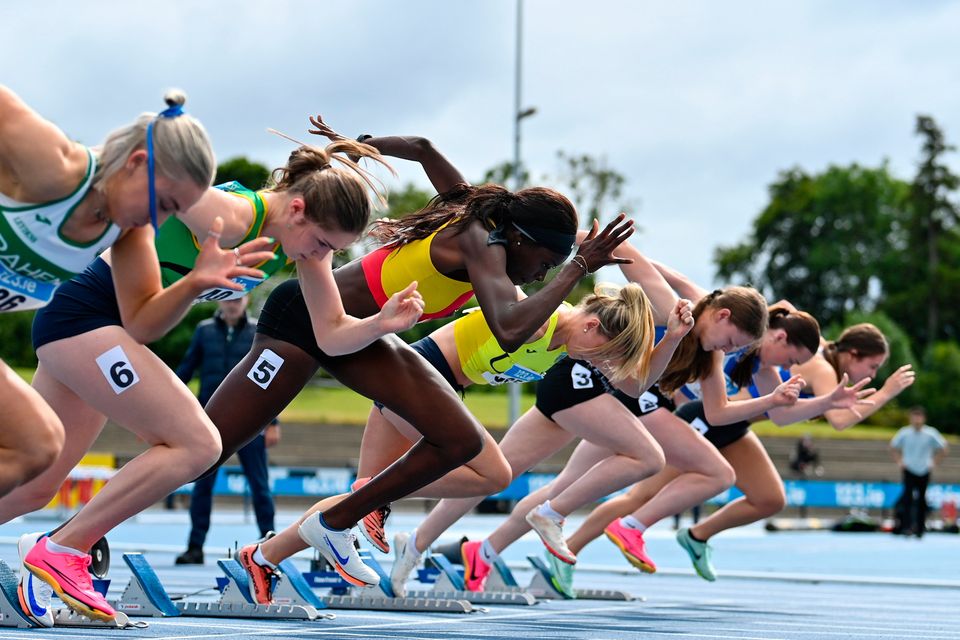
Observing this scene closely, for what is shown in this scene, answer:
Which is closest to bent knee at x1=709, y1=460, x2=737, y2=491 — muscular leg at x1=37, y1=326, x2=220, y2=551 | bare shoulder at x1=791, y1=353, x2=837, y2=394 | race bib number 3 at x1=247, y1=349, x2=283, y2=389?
bare shoulder at x1=791, y1=353, x2=837, y2=394

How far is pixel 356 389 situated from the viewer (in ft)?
19.9

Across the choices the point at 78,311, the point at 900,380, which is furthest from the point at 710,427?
the point at 78,311

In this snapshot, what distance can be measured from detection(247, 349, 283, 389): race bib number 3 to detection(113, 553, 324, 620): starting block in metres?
1.20

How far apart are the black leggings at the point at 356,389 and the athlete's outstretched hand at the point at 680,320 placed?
51.5 inches

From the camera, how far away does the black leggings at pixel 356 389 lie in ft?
19.6

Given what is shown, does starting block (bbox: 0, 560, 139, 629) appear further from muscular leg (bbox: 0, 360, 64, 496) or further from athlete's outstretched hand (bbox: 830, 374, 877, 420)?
athlete's outstretched hand (bbox: 830, 374, 877, 420)

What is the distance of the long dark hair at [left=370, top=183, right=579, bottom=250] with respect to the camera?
6090 mm

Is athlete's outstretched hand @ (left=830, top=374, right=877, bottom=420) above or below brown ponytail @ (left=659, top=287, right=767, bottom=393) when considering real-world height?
below

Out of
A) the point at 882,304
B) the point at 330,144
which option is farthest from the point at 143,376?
the point at 882,304

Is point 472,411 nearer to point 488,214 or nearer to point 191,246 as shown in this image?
point 488,214

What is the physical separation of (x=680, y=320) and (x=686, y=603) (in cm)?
281

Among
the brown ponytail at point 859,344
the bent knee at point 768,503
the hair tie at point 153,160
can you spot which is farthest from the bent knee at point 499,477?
the brown ponytail at point 859,344

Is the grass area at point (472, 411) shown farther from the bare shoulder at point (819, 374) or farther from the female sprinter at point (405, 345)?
the female sprinter at point (405, 345)

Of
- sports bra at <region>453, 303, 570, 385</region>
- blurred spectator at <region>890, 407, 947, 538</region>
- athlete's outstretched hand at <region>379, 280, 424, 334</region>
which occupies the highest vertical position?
athlete's outstretched hand at <region>379, 280, 424, 334</region>
